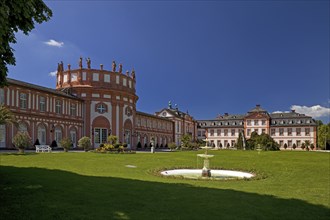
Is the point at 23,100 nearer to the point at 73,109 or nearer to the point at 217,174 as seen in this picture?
the point at 73,109

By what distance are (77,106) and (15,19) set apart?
35.2 m

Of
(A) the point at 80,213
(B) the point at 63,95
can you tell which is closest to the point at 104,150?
(B) the point at 63,95

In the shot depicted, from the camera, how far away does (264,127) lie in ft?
269

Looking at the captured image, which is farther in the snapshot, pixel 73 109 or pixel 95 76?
pixel 95 76

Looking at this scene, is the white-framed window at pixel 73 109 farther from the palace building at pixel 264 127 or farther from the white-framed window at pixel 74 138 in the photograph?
the palace building at pixel 264 127

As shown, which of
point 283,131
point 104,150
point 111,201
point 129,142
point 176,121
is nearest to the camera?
point 111,201

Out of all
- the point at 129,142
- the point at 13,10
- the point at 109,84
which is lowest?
the point at 129,142

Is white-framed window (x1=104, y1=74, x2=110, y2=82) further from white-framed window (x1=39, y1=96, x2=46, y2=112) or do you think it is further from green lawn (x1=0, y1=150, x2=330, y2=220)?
green lawn (x1=0, y1=150, x2=330, y2=220)

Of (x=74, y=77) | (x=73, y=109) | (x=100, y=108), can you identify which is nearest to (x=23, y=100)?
(x=73, y=109)

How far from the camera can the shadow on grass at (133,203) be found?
6379 millimetres

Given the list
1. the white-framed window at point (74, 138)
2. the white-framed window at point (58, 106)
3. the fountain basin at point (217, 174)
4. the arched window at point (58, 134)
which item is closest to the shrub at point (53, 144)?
the arched window at point (58, 134)

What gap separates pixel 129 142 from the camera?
46656 mm

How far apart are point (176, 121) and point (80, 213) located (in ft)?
226

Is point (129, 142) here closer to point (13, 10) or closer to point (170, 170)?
point (170, 170)
